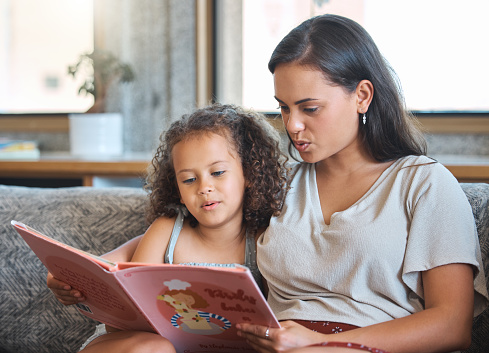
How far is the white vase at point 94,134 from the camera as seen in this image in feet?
8.40

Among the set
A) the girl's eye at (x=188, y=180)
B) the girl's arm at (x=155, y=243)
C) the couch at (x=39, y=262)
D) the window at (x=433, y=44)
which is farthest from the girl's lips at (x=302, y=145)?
the window at (x=433, y=44)

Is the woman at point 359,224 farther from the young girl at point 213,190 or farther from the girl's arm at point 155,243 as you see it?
the girl's arm at point 155,243

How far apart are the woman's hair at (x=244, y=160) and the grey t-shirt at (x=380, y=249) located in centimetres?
14

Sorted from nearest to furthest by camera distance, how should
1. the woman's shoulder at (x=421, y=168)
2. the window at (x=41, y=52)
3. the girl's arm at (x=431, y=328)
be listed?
the girl's arm at (x=431, y=328) → the woman's shoulder at (x=421, y=168) → the window at (x=41, y=52)

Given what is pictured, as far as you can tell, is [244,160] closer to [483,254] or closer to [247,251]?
[247,251]

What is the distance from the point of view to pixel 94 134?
2.57 meters

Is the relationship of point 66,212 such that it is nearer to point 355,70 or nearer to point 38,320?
point 38,320

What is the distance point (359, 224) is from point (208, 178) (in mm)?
369

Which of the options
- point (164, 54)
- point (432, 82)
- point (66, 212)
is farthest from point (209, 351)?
point (164, 54)

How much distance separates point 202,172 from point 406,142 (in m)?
0.49

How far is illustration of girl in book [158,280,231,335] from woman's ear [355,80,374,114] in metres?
0.58

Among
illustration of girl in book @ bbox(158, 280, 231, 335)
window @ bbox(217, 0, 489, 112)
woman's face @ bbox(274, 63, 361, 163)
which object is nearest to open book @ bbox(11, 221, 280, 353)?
illustration of girl in book @ bbox(158, 280, 231, 335)

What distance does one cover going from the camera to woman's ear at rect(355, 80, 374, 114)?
1284 millimetres

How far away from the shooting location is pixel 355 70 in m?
1.27
